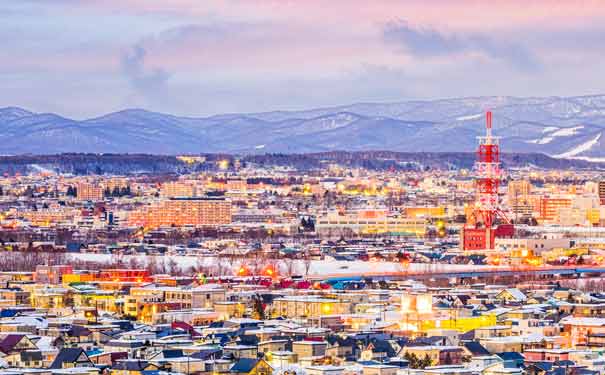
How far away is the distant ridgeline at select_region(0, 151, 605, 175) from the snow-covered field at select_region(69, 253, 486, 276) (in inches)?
3278

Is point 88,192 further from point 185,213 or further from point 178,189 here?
point 185,213

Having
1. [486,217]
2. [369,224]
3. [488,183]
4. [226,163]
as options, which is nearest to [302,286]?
[488,183]

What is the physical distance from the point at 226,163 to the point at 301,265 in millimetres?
90605

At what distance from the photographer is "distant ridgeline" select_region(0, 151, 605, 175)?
461 feet

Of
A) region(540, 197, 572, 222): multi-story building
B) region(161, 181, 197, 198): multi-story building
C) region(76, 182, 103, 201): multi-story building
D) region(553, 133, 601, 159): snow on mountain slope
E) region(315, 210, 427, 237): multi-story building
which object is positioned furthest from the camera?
region(553, 133, 601, 159): snow on mountain slope

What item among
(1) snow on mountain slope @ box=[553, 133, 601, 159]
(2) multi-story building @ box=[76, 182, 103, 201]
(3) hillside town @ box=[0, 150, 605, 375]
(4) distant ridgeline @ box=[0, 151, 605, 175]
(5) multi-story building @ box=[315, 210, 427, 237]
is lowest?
(3) hillside town @ box=[0, 150, 605, 375]

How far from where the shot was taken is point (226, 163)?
142 m

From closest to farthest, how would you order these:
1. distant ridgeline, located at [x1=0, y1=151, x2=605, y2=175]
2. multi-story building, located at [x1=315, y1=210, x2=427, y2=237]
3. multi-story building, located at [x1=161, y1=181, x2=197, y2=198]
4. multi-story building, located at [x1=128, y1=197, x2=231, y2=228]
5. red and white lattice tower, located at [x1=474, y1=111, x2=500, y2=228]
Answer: red and white lattice tower, located at [x1=474, y1=111, x2=500, y2=228] < multi-story building, located at [x1=315, y1=210, x2=427, y2=237] < multi-story building, located at [x1=128, y1=197, x2=231, y2=228] < multi-story building, located at [x1=161, y1=181, x2=197, y2=198] < distant ridgeline, located at [x1=0, y1=151, x2=605, y2=175]

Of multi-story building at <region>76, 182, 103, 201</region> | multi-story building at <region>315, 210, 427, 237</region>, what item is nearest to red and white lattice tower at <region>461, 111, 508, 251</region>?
multi-story building at <region>315, 210, 427, 237</region>

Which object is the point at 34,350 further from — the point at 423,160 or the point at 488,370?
the point at 423,160

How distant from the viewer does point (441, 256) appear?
56.3 metres

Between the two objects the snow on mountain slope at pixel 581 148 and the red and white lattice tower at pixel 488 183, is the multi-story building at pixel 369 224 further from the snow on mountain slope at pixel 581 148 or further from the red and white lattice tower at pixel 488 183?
the snow on mountain slope at pixel 581 148

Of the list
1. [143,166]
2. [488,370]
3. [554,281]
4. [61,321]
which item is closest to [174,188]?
[143,166]

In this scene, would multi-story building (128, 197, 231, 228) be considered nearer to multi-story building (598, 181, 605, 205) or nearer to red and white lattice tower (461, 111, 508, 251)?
multi-story building (598, 181, 605, 205)
